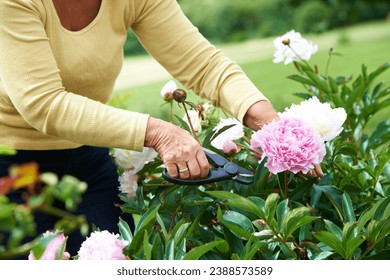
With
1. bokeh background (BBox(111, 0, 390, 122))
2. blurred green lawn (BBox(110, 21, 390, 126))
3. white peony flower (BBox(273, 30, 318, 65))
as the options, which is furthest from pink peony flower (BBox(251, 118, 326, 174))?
bokeh background (BBox(111, 0, 390, 122))

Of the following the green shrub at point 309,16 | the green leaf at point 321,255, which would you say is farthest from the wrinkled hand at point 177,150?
the green shrub at point 309,16

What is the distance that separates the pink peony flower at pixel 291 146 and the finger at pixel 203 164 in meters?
0.14

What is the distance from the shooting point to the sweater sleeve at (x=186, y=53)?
86.2 inches

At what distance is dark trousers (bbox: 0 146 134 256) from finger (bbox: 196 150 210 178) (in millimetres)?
571

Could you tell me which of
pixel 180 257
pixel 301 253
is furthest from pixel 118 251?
pixel 301 253

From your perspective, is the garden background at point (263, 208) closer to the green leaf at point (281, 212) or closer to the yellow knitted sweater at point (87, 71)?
the green leaf at point (281, 212)

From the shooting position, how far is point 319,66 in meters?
8.54

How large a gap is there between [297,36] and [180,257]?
3.90 ft

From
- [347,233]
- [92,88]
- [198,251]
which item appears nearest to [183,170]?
[198,251]

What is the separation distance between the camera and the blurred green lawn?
7465 millimetres

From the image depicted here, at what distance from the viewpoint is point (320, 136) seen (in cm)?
177

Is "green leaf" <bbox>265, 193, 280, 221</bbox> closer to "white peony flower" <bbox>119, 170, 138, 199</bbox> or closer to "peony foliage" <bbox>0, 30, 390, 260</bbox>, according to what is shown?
"peony foliage" <bbox>0, 30, 390, 260</bbox>

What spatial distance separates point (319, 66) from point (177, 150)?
6991 mm

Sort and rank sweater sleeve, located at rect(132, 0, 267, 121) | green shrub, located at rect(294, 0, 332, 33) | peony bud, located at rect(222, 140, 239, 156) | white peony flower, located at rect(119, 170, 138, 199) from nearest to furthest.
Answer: peony bud, located at rect(222, 140, 239, 156)
white peony flower, located at rect(119, 170, 138, 199)
sweater sleeve, located at rect(132, 0, 267, 121)
green shrub, located at rect(294, 0, 332, 33)
